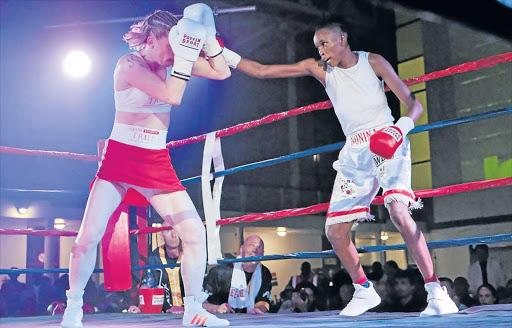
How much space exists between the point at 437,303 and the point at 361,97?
73cm

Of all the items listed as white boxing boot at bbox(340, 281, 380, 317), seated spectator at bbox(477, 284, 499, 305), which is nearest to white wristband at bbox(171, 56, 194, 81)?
white boxing boot at bbox(340, 281, 380, 317)

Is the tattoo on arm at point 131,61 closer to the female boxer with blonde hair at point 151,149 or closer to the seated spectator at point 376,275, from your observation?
the female boxer with blonde hair at point 151,149

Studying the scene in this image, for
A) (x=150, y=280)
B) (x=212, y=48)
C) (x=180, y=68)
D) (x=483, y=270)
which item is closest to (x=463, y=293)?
(x=483, y=270)

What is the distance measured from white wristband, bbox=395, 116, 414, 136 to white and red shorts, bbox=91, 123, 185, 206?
75 cm

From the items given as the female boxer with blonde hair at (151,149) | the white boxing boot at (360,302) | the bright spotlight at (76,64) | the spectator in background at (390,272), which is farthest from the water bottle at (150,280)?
the bright spotlight at (76,64)

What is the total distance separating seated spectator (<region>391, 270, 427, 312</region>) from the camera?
4.06m

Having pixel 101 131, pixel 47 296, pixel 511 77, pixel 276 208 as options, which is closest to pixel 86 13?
pixel 101 131

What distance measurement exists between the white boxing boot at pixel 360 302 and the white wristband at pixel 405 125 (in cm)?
59

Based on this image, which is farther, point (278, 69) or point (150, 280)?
point (150, 280)

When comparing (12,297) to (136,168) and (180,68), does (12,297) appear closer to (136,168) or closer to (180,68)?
(136,168)

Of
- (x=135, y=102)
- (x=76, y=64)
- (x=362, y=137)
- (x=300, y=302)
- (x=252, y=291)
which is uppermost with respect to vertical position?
(x=76, y=64)

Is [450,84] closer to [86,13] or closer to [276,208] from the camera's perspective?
[276,208]

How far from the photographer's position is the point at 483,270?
16.5 feet

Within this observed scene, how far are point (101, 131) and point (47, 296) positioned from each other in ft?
7.21
